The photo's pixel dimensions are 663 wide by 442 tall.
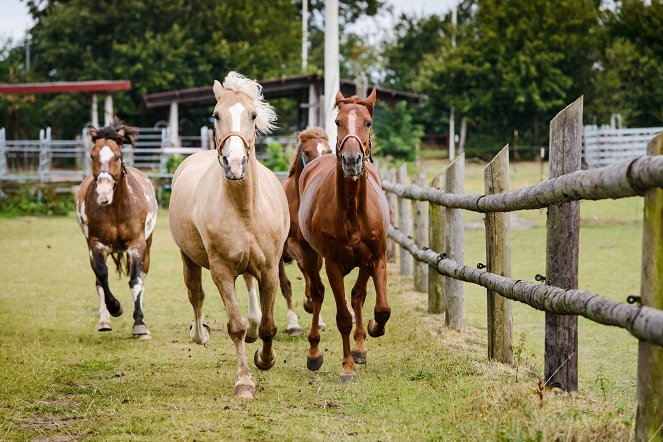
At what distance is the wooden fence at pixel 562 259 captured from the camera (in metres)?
4.22

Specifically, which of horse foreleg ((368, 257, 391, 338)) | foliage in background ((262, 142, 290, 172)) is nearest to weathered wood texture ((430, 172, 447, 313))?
horse foreleg ((368, 257, 391, 338))

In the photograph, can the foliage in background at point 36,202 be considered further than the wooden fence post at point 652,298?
Yes

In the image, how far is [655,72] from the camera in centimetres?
4750

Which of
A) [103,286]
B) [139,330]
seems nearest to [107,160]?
[103,286]

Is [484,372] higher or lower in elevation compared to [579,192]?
lower

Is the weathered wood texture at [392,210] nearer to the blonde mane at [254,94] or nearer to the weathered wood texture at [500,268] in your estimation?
the weathered wood texture at [500,268]

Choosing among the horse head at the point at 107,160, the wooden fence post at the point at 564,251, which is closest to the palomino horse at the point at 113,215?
the horse head at the point at 107,160

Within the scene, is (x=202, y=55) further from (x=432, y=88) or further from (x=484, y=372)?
(x=484, y=372)

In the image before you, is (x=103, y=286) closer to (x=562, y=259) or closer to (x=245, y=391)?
(x=245, y=391)

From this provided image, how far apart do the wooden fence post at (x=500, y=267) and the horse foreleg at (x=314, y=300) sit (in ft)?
4.53

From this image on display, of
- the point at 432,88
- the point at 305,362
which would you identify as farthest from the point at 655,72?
the point at 305,362

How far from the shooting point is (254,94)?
22.6 ft

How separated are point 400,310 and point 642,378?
21.5 feet

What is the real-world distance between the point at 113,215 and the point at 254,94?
396 cm
